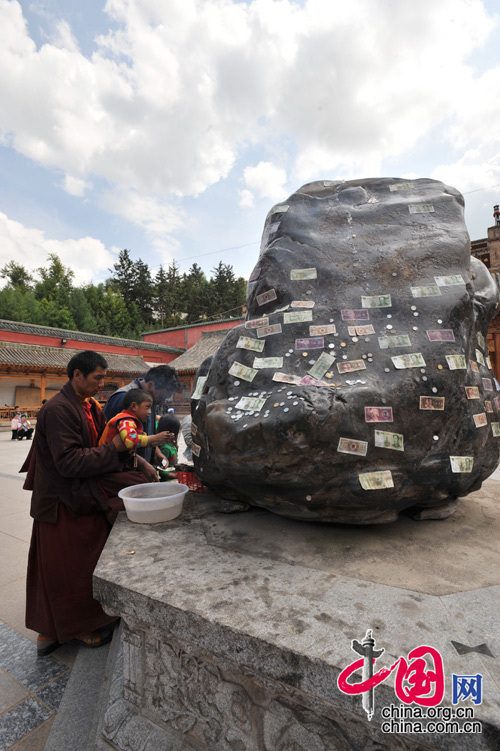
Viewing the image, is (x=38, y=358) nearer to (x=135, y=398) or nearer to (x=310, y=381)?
(x=135, y=398)

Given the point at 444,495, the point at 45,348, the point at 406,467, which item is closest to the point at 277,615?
the point at 406,467

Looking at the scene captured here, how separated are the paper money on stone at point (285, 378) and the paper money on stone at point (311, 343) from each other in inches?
9.0

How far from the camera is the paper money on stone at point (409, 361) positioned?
6.49 ft

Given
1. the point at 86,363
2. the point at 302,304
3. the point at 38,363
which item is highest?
the point at 38,363

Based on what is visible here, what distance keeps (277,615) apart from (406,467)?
0.97m

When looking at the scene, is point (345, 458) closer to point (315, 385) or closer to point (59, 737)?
point (315, 385)

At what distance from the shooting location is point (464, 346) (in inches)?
83.7

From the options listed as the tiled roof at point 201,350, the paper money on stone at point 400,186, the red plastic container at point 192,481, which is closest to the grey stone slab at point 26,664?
the red plastic container at point 192,481

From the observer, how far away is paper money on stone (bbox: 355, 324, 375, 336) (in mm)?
2137

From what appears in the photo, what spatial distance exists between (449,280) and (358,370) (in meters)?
0.89

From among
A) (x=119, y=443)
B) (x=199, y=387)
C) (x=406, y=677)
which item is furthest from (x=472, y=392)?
(x=119, y=443)

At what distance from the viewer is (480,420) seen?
6.86 feet

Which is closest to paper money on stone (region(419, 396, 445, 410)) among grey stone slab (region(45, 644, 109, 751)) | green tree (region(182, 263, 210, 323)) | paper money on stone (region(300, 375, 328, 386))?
paper money on stone (region(300, 375, 328, 386))

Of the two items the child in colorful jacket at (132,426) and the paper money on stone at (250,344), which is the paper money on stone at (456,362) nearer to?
the paper money on stone at (250,344)
